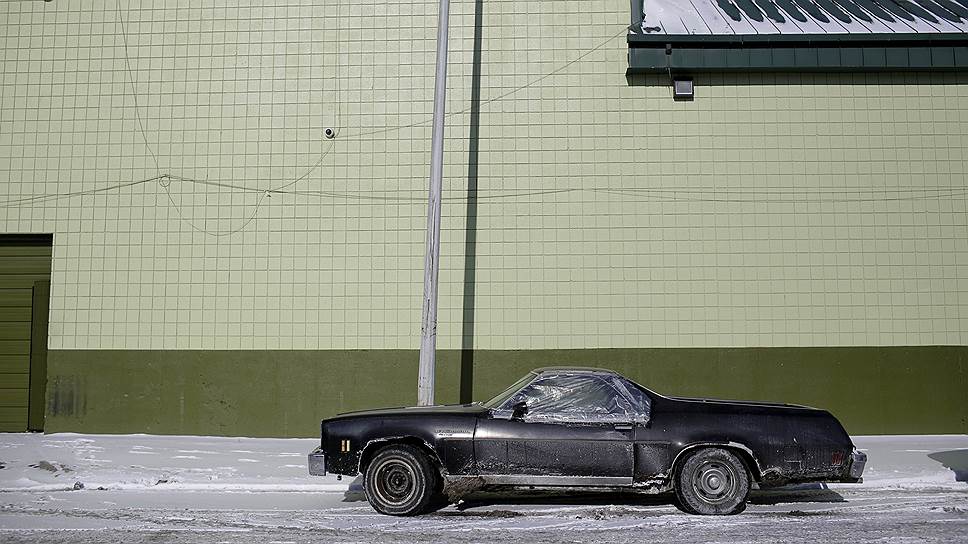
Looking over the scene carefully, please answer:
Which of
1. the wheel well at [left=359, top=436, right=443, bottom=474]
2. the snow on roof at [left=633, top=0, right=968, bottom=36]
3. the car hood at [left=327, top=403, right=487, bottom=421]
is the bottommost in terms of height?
the wheel well at [left=359, top=436, right=443, bottom=474]

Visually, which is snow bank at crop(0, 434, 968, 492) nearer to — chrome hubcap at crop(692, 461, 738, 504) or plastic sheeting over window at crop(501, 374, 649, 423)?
chrome hubcap at crop(692, 461, 738, 504)

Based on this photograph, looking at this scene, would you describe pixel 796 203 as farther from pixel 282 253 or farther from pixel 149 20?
pixel 149 20

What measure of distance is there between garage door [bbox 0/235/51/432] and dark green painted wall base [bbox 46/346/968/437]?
56cm

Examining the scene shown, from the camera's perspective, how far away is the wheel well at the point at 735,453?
7652mm

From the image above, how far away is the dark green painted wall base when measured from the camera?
12414mm

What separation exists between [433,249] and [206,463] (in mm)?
3929

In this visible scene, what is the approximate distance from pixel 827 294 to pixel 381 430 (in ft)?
25.5

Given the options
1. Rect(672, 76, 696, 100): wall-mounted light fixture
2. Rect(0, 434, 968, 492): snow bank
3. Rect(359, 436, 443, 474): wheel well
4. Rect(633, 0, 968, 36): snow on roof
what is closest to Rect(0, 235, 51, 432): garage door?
Rect(0, 434, 968, 492): snow bank

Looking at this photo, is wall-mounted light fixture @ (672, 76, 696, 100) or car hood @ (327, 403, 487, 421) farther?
wall-mounted light fixture @ (672, 76, 696, 100)

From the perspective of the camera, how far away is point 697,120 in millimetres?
12820

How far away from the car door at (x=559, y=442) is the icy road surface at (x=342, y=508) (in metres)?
0.42

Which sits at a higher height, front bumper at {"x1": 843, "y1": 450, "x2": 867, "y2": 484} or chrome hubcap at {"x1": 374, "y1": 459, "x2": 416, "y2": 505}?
front bumper at {"x1": 843, "y1": 450, "x2": 867, "y2": 484}

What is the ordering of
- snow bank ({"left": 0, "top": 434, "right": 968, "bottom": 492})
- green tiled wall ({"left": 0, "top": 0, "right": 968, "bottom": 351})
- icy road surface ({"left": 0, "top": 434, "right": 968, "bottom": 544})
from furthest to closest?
1. green tiled wall ({"left": 0, "top": 0, "right": 968, "bottom": 351})
2. snow bank ({"left": 0, "top": 434, "right": 968, "bottom": 492})
3. icy road surface ({"left": 0, "top": 434, "right": 968, "bottom": 544})

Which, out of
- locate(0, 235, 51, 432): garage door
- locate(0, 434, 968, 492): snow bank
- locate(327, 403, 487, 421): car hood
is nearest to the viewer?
locate(327, 403, 487, 421): car hood
